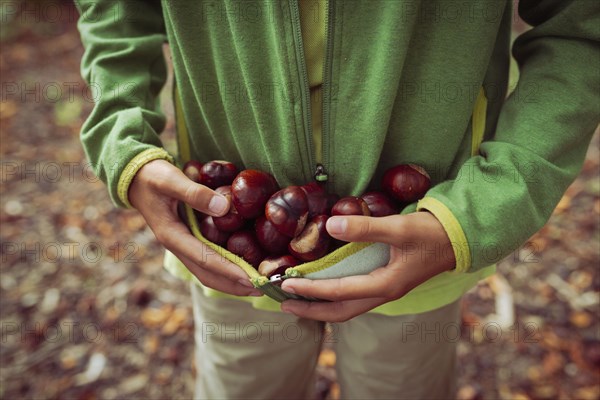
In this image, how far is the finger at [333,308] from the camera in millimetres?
1049

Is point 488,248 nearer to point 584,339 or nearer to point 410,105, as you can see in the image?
point 410,105

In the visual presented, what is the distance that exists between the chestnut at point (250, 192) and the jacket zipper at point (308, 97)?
108 millimetres

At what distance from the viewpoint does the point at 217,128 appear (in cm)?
Result: 118

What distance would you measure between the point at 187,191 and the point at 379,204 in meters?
0.41

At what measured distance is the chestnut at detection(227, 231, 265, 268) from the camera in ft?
3.61

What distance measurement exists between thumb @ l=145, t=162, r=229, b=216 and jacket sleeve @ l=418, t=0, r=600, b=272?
425mm

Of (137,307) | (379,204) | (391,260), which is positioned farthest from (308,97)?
(137,307)

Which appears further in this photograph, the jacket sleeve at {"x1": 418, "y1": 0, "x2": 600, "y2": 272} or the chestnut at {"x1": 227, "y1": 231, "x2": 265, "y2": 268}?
the chestnut at {"x1": 227, "y1": 231, "x2": 265, "y2": 268}

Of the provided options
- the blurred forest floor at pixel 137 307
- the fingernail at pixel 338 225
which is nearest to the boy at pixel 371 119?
the fingernail at pixel 338 225

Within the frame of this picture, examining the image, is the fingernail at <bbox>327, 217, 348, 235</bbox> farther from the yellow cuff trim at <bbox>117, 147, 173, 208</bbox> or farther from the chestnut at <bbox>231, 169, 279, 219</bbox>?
A: the yellow cuff trim at <bbox>117, 147, 173, 208</bbox>

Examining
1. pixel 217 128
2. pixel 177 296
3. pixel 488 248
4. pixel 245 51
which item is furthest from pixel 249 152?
pixel 177 296

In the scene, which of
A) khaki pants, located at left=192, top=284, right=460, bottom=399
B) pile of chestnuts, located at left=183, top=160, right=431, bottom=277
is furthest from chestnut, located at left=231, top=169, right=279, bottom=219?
khaki pants, located at left=192, top=284, right=460, bottom=399

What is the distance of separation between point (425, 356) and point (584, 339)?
1.27 m

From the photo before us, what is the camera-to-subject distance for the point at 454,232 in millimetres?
937
